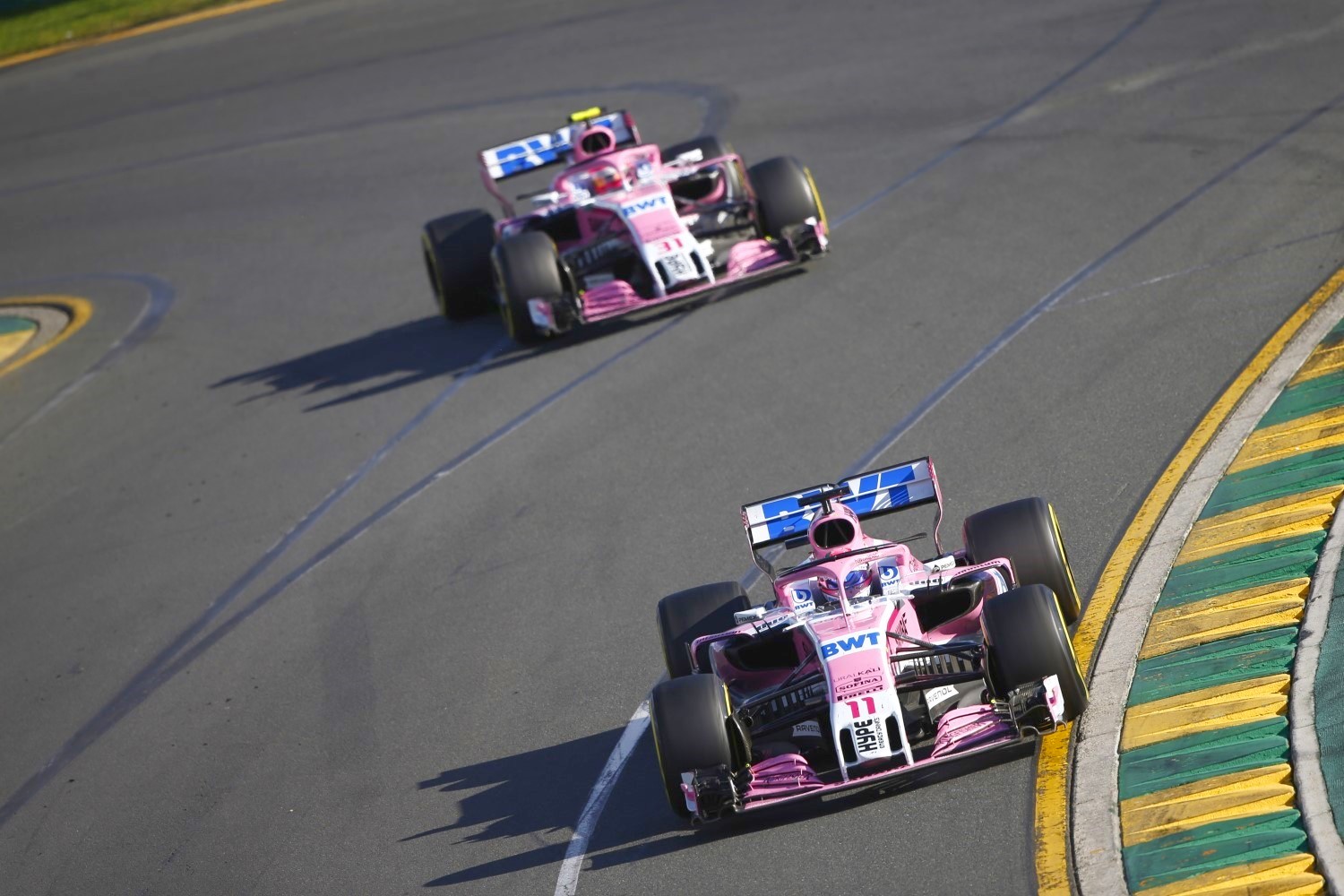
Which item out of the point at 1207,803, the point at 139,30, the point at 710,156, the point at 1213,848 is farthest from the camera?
the point at 139,30

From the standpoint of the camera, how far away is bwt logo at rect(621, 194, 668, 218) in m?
17.6

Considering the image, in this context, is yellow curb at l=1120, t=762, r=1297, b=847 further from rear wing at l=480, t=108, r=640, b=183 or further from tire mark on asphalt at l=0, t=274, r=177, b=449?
tire mark on asphalt at l=0, t=274, r=177, b=449

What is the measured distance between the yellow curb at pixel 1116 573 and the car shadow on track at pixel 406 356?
5642 mm

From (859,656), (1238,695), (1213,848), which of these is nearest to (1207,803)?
(1213,848)

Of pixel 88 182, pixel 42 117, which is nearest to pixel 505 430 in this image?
pixel 88 182

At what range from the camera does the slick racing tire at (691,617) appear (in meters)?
10.3

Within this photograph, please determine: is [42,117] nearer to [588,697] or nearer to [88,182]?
[88,182]

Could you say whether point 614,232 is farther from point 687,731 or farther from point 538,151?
point 687,731

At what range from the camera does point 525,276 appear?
687 inches

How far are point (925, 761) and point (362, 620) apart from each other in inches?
221

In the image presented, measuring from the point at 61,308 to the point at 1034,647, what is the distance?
59.6 feet

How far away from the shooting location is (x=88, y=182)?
29250 millimetres

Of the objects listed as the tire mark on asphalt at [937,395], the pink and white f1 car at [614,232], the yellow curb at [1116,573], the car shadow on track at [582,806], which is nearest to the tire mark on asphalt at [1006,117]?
the pink and white f1 car at [614,232]

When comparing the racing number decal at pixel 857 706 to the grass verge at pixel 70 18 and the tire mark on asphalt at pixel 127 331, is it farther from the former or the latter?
the grass verge at pixel 70 18
